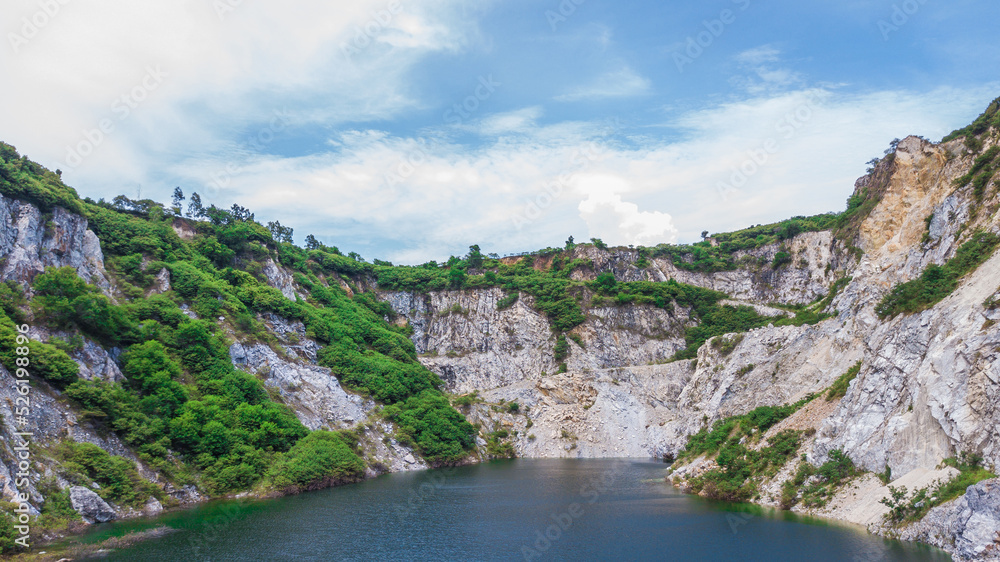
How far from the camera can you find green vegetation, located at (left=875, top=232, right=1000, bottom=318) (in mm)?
33756

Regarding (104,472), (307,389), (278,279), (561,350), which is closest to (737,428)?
(307,389)

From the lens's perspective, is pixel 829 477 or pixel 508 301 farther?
pixel 508 301

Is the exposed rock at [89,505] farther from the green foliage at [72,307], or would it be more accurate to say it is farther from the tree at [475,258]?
the tree at [475,258]

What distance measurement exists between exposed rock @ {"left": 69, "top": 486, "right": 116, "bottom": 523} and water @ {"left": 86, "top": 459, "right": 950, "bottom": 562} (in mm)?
1389

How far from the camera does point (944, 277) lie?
3497cm

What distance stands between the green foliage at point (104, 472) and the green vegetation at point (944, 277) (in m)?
51.6

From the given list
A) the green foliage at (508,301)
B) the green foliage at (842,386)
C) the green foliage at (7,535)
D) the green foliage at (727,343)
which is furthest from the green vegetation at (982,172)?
the green foliage at (508,301)

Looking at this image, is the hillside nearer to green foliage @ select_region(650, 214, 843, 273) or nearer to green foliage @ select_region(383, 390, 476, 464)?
green foliage @ select_region(383, 390, 476, 464)

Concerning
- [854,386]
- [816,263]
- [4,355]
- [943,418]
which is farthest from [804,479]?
[816,263]

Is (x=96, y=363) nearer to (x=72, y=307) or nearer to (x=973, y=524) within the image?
(x=72, y=307)

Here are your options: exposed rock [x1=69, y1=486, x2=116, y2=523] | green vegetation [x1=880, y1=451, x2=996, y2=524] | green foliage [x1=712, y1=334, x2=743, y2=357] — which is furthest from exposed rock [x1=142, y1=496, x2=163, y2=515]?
green foliage [x1=712, y1=334, x2=743, y2=357]

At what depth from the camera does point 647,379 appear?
301ft

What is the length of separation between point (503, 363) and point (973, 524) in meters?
82.8

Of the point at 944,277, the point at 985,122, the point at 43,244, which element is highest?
the point at 985,122
